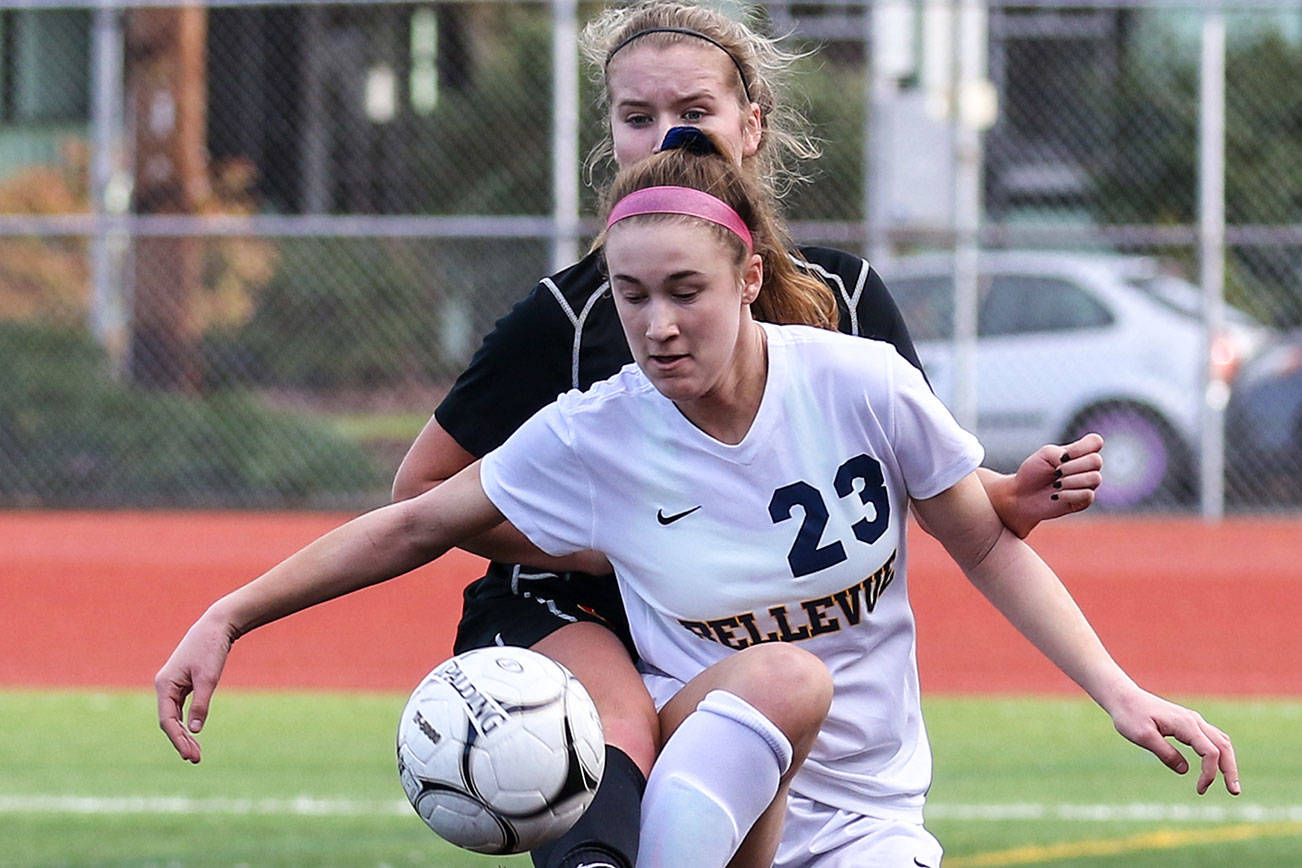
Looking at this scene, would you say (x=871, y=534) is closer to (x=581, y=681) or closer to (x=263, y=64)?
(x=581, y=681)

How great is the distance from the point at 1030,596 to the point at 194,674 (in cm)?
135

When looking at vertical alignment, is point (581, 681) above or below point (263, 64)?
below

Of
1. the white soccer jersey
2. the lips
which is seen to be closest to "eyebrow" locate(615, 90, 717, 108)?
the white soccer jersey

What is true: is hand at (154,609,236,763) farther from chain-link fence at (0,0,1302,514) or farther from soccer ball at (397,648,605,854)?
chain-link fence at (0,0,1302,514)

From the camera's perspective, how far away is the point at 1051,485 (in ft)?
10.7

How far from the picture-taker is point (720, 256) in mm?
3072

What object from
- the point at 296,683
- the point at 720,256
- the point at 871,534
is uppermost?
the point at 720,256

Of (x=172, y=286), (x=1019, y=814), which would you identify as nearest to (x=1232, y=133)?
(x=172, y=286)

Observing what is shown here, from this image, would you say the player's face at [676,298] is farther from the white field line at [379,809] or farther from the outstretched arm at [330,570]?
the white field line at [379,809]

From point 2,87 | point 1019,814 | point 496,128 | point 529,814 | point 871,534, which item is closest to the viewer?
point 529,814

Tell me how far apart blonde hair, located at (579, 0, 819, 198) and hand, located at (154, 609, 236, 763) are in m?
1.20

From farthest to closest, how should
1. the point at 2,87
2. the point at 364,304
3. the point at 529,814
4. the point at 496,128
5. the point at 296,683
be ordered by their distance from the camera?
the point at 2,87
the point at 496,128
the point at 364,304
the point at 296,683
the point at 529,814

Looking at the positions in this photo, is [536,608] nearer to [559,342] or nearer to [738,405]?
[559,342]

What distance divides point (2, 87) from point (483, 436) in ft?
53.9
